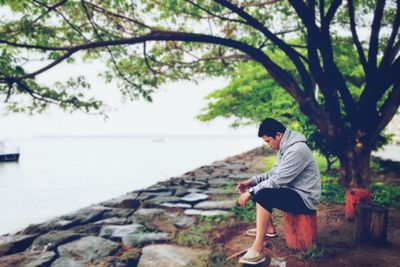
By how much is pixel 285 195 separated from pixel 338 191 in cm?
453

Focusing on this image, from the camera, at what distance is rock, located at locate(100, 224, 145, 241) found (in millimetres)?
4949

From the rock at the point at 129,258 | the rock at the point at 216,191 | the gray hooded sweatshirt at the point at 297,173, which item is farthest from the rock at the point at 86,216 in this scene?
the gray hooded sweatshirt at the point at 297,173

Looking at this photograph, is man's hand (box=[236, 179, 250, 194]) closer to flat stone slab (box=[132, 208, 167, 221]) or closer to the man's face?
the man's face

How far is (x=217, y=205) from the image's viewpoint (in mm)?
6758

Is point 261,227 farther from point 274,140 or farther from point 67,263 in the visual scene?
point 67,263

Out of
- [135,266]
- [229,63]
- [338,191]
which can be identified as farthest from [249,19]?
[135,266]

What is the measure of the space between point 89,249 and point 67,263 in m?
0.43

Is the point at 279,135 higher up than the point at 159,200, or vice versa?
the point at 279,135

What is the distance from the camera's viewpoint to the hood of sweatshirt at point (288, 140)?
13.3 ft

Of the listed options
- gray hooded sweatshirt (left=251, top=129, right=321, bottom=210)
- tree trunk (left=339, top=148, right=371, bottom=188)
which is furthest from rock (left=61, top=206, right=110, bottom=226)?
tree trunk (left=339, top=148, right=371, bottom=188)

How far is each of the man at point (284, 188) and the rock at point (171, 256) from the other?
0.61 m

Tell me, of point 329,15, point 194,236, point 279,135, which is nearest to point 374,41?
point 329,15

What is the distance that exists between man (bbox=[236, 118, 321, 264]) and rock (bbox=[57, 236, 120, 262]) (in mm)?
1697

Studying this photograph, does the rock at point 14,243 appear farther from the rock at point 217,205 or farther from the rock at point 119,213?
the rock at point 217,205
